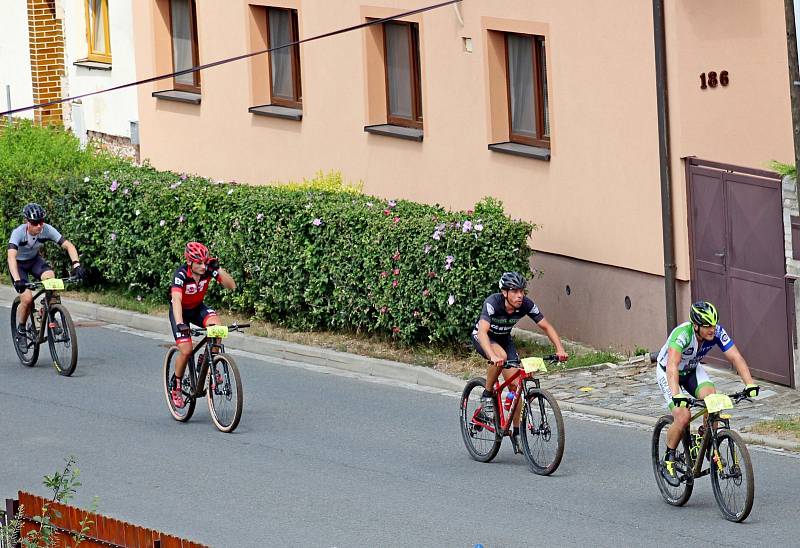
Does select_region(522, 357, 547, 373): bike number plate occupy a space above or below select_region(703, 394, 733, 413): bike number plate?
above

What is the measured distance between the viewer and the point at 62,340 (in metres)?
16.1

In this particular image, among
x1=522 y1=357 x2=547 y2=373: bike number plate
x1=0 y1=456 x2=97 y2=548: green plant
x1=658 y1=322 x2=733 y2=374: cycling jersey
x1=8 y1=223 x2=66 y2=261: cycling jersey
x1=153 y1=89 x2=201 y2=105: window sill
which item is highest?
x1=153 y1=89 x2=201 y2=105: window sill

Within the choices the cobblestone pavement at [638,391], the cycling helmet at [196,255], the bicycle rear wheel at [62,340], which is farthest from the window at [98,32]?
the cobblestone pavement at [638,391]

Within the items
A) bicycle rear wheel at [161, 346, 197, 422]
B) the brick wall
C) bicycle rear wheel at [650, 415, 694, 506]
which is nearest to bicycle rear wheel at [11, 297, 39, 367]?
bicycle rear wheel at [161, 346, 197, 422]

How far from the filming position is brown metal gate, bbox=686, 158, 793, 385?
14258mm

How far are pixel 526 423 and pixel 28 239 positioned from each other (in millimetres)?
6713

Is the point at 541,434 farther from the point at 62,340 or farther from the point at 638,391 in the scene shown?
the point at 62,340

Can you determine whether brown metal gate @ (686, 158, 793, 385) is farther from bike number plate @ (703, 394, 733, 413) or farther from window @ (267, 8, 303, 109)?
window @ (267, 8, 303, 109)

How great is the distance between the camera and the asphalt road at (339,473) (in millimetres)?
10383

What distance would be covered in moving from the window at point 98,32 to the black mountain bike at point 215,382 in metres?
12.8

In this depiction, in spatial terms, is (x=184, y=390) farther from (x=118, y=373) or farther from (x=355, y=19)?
(x=355, y=19)

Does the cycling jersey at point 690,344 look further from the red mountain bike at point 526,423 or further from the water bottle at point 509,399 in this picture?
the water bottle at point 509,399

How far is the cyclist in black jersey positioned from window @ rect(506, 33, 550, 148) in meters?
5.48

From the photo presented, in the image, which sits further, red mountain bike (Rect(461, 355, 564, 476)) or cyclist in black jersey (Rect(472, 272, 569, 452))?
cyclist in black jersey (Rect(472, 272, 569, 452))
